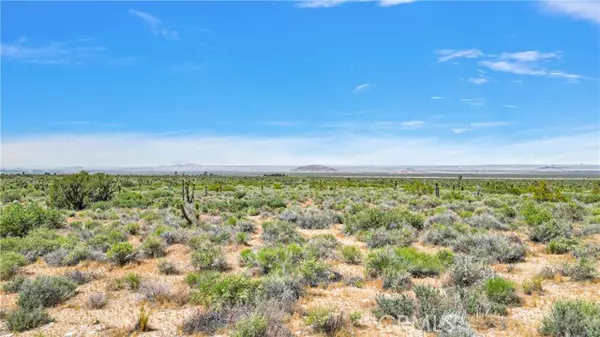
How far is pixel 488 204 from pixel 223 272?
847 inches

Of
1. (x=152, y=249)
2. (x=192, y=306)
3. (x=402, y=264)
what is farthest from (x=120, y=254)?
(x=402, y=264)

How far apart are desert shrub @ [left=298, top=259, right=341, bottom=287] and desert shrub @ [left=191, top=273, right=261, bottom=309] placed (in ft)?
4.69

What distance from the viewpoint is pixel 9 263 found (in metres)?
10.4

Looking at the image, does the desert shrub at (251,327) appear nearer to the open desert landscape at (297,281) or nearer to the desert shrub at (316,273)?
the open desert landscape at (297,281)

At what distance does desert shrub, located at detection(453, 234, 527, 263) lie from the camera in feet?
38.7

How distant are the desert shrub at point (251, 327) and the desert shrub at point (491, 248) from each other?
773 cm

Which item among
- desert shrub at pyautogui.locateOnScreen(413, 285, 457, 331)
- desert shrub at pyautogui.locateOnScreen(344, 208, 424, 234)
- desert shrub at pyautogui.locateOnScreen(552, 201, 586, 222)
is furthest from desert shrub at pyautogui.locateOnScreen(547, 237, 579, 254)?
desert shrub at pyautogui.locateOnScreen(413, 285, 457, 331)

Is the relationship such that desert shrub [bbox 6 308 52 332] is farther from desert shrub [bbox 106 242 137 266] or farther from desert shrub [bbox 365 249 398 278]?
desert shrub [bbox 365 249 398 278]

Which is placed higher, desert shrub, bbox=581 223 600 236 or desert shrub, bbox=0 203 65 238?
desert shrub, bbox=0 203 65 238

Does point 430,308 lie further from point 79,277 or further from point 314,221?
point 314,221

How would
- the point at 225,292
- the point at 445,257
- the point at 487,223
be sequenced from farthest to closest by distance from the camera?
the point at 487,223, the point at 445,257, the point at 225,292

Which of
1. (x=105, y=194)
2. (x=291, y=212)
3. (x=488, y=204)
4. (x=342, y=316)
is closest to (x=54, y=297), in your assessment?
(x=342, y=316)

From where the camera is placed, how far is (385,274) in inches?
380

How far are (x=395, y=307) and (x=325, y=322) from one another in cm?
150
